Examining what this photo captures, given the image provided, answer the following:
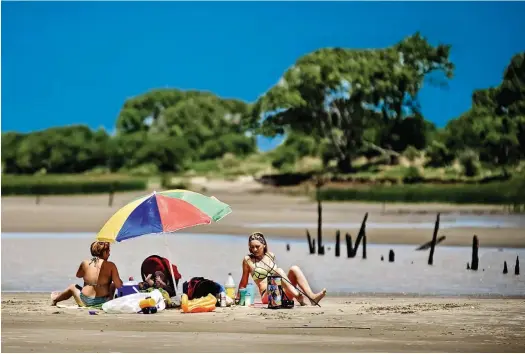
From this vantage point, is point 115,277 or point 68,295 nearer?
point 115,277

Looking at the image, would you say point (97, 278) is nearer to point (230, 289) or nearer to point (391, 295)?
point (230, 289)

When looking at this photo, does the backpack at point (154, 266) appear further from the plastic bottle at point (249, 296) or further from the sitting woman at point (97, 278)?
the plastic bottle at point (249, 296)

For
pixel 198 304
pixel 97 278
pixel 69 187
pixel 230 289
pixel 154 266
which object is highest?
pixel 69 187

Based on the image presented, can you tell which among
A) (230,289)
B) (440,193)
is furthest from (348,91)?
(230,289)

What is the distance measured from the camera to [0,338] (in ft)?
40.6

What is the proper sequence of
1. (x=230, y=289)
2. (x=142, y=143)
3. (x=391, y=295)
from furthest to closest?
(x=142, y=143) < (x=391, y=295) < (x=230, y=289)

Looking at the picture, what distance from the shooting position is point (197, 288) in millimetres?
14750

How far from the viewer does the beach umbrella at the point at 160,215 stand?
577 inches

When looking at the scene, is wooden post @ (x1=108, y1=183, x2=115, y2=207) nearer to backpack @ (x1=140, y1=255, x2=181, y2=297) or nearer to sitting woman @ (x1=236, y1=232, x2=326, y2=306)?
backpack @ (x1=140, y1=255, x2=181, y2=297)

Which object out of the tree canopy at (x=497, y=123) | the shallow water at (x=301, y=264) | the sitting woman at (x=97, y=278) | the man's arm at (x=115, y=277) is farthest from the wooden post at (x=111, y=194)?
the man's arm at (x=115, y=277)

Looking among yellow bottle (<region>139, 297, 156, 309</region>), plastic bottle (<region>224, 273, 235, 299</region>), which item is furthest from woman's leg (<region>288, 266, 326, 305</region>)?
yellow bottle (<region>139, 297, 156, 309</region>)

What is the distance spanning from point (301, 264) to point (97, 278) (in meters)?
10.8

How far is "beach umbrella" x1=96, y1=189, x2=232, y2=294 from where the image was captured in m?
14.7

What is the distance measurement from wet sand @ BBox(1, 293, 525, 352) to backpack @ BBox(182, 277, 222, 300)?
37 centimetres
